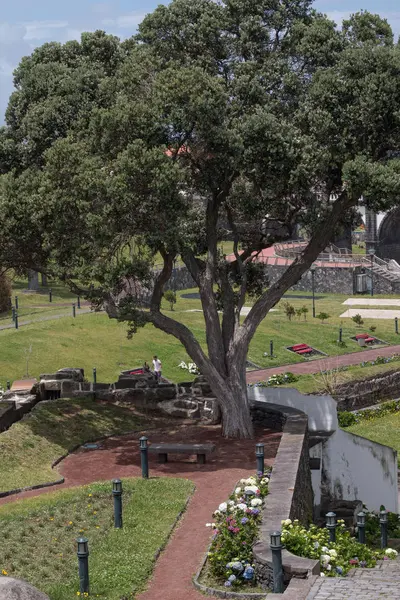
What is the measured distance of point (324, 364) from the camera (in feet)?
151

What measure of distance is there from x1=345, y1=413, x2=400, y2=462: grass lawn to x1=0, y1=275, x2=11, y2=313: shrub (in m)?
19.0

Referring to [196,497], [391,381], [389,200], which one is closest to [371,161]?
[389,200]

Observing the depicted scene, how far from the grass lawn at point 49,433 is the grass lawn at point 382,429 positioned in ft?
38.7

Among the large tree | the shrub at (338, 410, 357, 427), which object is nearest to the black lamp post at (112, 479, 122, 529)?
the large tree

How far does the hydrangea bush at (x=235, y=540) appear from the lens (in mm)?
14562

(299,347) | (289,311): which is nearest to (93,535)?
(299,347)

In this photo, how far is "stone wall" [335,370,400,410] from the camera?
139 ft

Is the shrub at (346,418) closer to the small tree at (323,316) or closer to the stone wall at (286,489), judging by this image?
the stone wall at (286,489)

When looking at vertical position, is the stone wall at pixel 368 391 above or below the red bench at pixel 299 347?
below

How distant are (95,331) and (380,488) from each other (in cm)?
2149

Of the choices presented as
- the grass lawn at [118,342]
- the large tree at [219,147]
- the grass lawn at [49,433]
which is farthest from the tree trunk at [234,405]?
the grass lawn at [118,342]

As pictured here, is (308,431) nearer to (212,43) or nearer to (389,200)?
(389,200)

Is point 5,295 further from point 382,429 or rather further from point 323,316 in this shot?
point 382,429

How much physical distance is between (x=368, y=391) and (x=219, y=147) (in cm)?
2222
